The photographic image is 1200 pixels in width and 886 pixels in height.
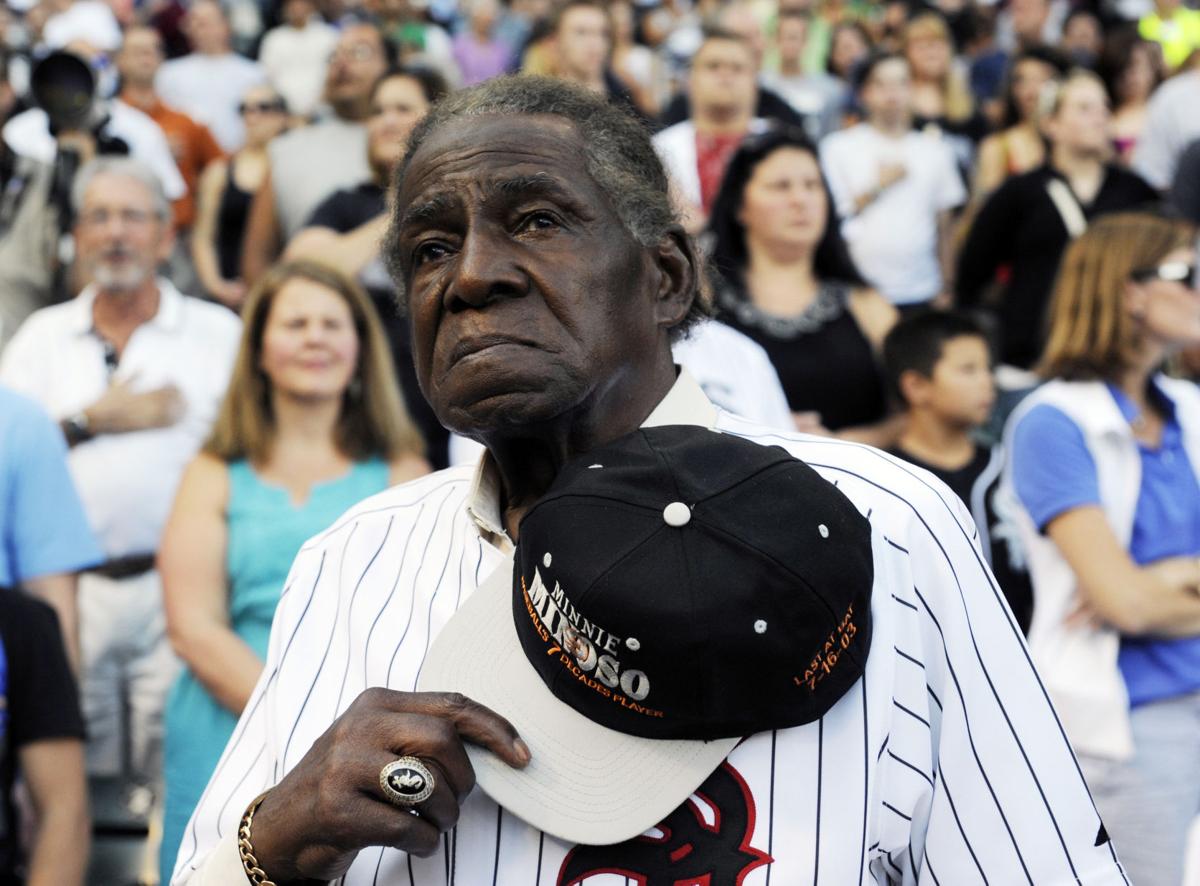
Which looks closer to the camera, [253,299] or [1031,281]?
[253,299]

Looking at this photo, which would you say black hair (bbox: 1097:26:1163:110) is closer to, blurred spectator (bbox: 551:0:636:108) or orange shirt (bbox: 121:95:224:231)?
blurred spectator (bbox: 551:0:636:108)

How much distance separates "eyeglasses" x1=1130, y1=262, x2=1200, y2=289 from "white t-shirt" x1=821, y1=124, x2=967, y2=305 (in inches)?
116

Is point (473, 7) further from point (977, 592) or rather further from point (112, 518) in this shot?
point (977, 592)

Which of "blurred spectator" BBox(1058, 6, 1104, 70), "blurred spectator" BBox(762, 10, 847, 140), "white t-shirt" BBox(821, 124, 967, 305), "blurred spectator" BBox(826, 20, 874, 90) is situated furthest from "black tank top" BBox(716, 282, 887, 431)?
"blurred spectator" BBox(1058, 6, 1104, 70)

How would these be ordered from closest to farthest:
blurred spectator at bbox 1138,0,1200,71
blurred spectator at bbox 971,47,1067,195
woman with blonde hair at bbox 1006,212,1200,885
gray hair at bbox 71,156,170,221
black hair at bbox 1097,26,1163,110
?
woman with blonde hair at bbox 1006,212,1200,885 → gray hair at bbox 71,156,170,221 → blurred spectator at bbox 971,47,1067,195 → black hair at bbox 1097,26,1163,110 → blurred spectator at bbox 1138,0,1200,71

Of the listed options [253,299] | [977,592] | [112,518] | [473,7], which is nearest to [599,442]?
[977,592]

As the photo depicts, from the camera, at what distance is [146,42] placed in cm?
885

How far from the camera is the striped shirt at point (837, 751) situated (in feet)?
5.65

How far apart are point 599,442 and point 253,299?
2.88 metres

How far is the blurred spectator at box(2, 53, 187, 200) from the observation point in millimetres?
6805

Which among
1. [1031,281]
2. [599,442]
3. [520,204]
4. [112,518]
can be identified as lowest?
[112,518]

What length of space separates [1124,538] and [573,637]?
2583 mm

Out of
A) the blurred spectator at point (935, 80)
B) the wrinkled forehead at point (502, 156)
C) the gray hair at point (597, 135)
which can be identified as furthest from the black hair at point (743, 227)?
the blurred spectator at point (935, 80)

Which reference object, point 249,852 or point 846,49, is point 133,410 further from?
point 846,49
